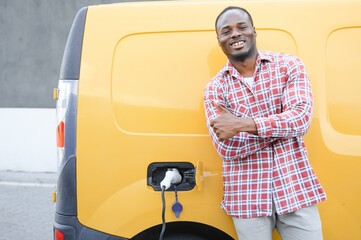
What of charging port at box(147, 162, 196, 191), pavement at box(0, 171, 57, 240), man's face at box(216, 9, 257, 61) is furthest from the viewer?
pavement at box(0, 171, 57, 240)

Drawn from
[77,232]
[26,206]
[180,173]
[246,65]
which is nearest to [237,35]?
[246,65]

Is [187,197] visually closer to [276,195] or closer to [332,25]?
[276,195]

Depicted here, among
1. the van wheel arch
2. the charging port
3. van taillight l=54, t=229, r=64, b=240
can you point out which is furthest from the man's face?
van taillight l=54, t=229, r=64, b=240

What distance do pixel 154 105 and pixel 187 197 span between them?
0.49 m

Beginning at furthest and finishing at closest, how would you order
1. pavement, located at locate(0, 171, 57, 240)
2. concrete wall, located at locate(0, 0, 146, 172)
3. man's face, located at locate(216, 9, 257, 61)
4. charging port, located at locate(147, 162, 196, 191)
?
1. concrete wall, located at locate(0, 0, 146, 172)
2. pavement, located at locate(0, 171, 57, 240)
3. charging port, located at locate(147, 162, 196, 191)
4. man's face, located at locate(216, 9, 257, 61)

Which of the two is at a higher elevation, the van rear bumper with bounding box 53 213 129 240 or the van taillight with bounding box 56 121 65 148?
the van taillight with bounding box 56 121 65 148

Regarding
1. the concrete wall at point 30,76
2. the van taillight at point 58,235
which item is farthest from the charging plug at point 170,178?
the concrete wall at point 30,76

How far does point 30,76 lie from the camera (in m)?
6.99

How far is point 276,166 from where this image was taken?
188 centimetres

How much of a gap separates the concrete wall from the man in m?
5.20

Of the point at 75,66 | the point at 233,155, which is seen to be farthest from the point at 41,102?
the point at 233,155

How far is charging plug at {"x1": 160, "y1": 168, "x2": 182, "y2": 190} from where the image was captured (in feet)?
6.54

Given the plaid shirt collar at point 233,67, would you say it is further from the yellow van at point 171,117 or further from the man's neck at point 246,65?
the yellow van at point 171,117

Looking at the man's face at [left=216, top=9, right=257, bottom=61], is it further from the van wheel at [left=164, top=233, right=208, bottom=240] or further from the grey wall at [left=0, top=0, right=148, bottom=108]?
the grey wall at [left=0, top=0, right=148, bottom=108]
